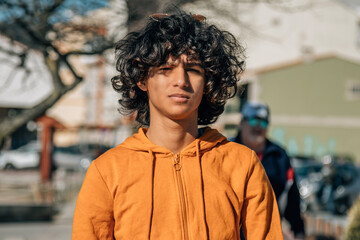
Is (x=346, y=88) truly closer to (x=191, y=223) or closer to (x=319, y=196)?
(x=319, y=196)

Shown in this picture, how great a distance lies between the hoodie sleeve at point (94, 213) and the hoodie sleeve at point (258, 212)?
0.53 metres

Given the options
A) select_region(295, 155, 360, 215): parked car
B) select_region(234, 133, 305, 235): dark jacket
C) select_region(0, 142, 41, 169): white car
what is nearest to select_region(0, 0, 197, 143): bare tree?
select_region(234, 133, 305, 235): dark jacket

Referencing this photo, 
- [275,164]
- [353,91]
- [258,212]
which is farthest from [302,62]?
[258,212]

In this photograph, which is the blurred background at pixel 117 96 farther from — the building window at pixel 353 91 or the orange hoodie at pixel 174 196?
the orange hoodie at pixel 174 196

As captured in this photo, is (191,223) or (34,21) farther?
(34,21)

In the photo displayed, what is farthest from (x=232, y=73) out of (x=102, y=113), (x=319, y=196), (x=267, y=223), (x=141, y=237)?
(x=102, y=113)

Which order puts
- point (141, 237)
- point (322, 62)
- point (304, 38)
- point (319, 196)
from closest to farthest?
point (141, 237) → point (319, 196) → point (322, 62) → point (304, 38)

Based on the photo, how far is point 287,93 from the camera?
92.5 feet

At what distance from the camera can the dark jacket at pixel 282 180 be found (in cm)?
309

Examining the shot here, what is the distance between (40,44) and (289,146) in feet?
78.5

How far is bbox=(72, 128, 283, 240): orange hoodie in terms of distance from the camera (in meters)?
1.68

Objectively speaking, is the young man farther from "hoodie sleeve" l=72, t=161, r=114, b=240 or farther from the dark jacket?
the dark jacket

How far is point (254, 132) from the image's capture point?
10.7 feet

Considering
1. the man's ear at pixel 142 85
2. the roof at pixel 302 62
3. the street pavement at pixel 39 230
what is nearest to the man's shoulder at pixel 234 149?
the man's ear at pixel 142 85
